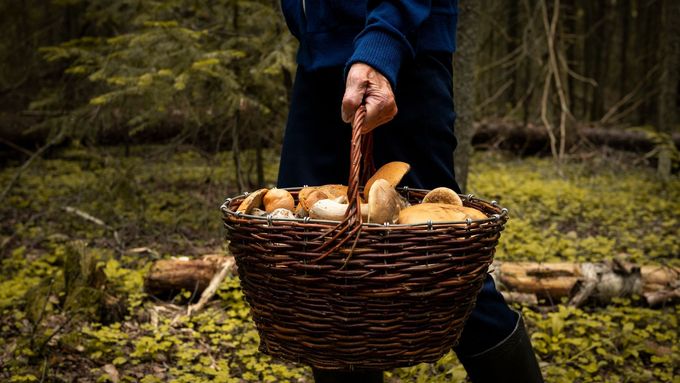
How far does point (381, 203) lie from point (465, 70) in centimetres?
292

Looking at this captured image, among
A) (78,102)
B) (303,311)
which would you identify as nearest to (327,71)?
(303,311)

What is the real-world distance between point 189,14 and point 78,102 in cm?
201

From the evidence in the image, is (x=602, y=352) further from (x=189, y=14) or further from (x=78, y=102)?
(x=78, y=102)

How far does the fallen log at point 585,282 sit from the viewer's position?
3383mm

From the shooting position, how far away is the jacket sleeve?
→ 4.66ft

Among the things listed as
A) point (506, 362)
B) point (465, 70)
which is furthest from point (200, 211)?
point (506, 362)

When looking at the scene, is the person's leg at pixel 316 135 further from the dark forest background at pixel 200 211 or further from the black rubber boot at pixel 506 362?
the dark forest background at pixel 200 211

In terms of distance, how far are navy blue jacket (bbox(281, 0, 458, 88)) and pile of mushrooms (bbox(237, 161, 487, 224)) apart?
11.5 inches

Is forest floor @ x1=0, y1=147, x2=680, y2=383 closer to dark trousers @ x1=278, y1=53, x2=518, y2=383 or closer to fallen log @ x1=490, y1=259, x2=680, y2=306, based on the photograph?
fallen log @ x1=490, y1=259, x2=680, y2=306

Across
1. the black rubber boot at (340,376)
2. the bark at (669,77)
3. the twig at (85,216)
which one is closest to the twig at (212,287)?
the black rubber boot at (340,376)

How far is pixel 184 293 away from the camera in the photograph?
3463mm

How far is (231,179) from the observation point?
6574 mm

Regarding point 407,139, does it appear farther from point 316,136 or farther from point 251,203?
point 251,203

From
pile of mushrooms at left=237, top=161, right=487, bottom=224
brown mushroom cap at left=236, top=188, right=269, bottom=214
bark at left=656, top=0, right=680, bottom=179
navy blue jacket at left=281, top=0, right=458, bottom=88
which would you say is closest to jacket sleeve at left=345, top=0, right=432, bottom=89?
navy blue jacket at left=281, top=0, right=458, bottom=88
